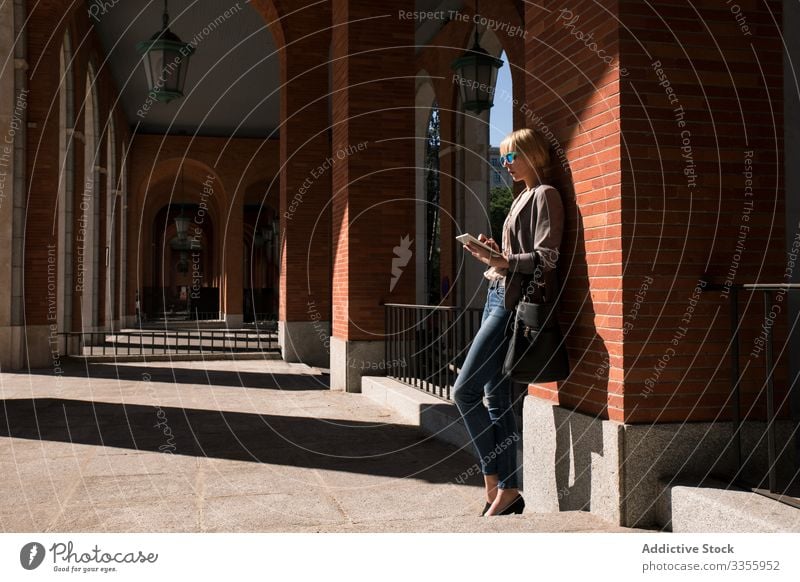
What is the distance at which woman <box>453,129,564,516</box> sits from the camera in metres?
3.40

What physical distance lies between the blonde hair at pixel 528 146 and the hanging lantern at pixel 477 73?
4530mm

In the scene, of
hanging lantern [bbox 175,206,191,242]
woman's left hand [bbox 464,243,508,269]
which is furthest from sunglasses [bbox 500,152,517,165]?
hanging lantern [bbox 175,206,191,242]

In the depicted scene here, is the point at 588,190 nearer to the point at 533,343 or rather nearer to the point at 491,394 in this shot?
the point at 533,343

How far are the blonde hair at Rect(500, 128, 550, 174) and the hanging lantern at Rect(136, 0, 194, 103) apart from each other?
4.81 metres

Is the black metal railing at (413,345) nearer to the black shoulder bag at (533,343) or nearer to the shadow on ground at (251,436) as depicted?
the shadow on ground at (251,436)

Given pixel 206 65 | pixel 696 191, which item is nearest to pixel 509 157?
pixel 696 191

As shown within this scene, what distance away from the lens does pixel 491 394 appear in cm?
366

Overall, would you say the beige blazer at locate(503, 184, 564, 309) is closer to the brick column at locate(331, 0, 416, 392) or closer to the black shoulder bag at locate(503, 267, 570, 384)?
the black shoulder bag at locate(503, 267, 570, 384)

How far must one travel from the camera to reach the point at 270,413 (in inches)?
283

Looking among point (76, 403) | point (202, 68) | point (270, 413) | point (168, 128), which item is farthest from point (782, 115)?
point (168, 128)

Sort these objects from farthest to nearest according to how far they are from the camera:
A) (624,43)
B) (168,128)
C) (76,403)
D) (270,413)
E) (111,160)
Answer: (168,128) < (111,160) < (76,403) < (270,413) < (624,43)

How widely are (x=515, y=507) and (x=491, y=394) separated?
60cm

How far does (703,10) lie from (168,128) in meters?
22.0

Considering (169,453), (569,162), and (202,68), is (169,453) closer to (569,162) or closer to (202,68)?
(569,162)
